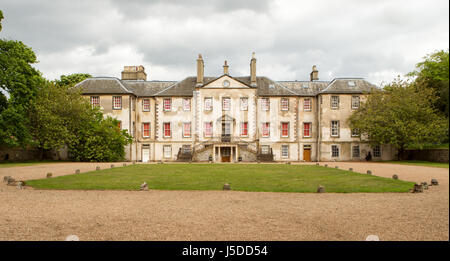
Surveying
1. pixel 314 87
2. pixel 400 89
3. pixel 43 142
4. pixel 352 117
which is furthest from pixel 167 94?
pixel 400 89

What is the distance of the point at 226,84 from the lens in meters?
38.4

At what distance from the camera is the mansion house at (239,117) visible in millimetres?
37781

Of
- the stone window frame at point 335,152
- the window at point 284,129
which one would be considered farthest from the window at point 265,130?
the stone window frame at point 335,152

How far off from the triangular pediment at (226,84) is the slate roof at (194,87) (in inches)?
15.0

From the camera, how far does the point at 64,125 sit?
1318 inches

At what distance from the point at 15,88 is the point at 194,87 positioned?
61.9ft

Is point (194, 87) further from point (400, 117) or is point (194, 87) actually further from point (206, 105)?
point (400, 117)

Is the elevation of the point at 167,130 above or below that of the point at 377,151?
above

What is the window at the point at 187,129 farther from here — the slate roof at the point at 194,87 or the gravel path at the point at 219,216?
the gravel path at the point at 219,216

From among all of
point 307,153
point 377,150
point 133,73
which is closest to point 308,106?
point 307,153

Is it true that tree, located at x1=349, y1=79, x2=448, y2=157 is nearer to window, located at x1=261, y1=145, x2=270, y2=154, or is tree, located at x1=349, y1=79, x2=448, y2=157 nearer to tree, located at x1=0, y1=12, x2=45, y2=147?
window, located at x1=261, y1=145, x2=270, y2=154

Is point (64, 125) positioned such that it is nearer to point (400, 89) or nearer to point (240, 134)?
point (240, 134)

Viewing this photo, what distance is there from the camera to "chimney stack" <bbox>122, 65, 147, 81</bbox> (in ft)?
144

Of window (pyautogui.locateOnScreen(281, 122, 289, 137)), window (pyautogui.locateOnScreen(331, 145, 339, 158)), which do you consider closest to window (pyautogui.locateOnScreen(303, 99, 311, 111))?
window (pyautogui.locateOnScreen(281, 122, 289, 137))
